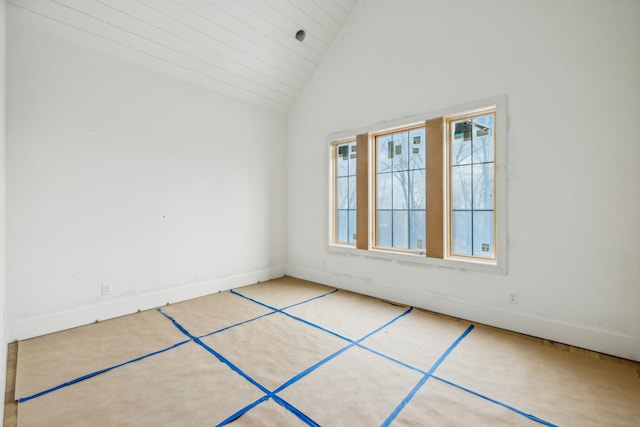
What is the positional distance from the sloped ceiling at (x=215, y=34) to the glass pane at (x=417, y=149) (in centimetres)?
193

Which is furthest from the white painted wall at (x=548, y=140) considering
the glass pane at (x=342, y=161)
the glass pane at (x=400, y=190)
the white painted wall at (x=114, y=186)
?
the white painted wall at (x=114, y=186)

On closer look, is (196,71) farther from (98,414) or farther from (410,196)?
(98,414)

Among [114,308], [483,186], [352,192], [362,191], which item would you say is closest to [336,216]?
[352,192]

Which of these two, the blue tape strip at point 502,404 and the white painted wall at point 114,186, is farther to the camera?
the white painted wall at point 114,186

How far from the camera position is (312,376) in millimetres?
2098

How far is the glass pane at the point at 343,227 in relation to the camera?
14.3ft

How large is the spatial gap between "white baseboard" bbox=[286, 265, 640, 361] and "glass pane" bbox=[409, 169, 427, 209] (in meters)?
1.07

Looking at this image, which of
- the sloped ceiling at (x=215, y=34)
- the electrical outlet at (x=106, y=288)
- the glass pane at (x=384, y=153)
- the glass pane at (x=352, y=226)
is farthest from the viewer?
the glass pane at (x=352, y=226)

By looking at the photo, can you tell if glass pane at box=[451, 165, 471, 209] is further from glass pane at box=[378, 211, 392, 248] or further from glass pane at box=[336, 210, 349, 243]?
glass pane at box=[336, 210, 349, 243]

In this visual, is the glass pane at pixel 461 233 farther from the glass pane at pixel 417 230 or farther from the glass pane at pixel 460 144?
the glass pane at pixel 460 144

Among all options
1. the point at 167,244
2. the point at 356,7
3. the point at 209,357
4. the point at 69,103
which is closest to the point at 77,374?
the point at 209,357

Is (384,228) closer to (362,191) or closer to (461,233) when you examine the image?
(362,191)

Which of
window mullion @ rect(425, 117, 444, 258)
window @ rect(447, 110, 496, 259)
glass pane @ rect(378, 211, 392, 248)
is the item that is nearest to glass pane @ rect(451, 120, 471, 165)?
window @ rect(447, 110, 496, 259)

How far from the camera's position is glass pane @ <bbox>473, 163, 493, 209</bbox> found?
9.97ft
